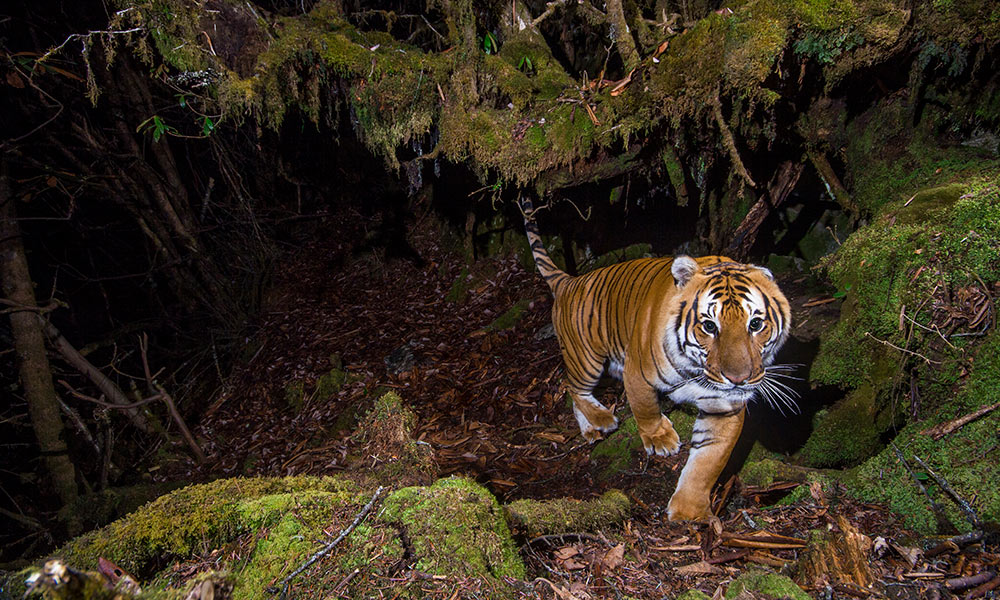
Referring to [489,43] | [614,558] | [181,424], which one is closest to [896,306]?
[614,558]

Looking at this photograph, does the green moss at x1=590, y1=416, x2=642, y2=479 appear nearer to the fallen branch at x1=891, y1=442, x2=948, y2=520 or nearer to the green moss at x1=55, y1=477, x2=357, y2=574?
the fallen branch at x1=891, y1=442, x2=948, y2=520

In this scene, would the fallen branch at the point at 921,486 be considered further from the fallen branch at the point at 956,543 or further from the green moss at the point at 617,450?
the green moss at the point at 617,450

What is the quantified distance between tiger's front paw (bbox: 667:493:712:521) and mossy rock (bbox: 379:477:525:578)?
65.3 inches

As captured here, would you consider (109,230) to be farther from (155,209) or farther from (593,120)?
(593,120)

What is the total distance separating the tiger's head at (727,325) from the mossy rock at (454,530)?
1765mm

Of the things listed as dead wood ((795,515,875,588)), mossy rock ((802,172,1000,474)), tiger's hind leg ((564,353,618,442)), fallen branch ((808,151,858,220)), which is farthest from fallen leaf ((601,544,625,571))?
fallen branch ((808,151,858,220))

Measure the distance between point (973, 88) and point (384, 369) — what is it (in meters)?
6.58

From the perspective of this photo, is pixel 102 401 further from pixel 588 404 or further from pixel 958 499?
pixel 958 499

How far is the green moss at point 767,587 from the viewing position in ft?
4.88

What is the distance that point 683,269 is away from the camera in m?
3.07

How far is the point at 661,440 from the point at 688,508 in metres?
0.74

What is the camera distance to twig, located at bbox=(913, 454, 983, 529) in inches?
73.1

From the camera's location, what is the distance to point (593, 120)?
4.03 metres

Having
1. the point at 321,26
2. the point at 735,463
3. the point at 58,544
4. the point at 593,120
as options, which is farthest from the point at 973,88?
the point at 58,544
